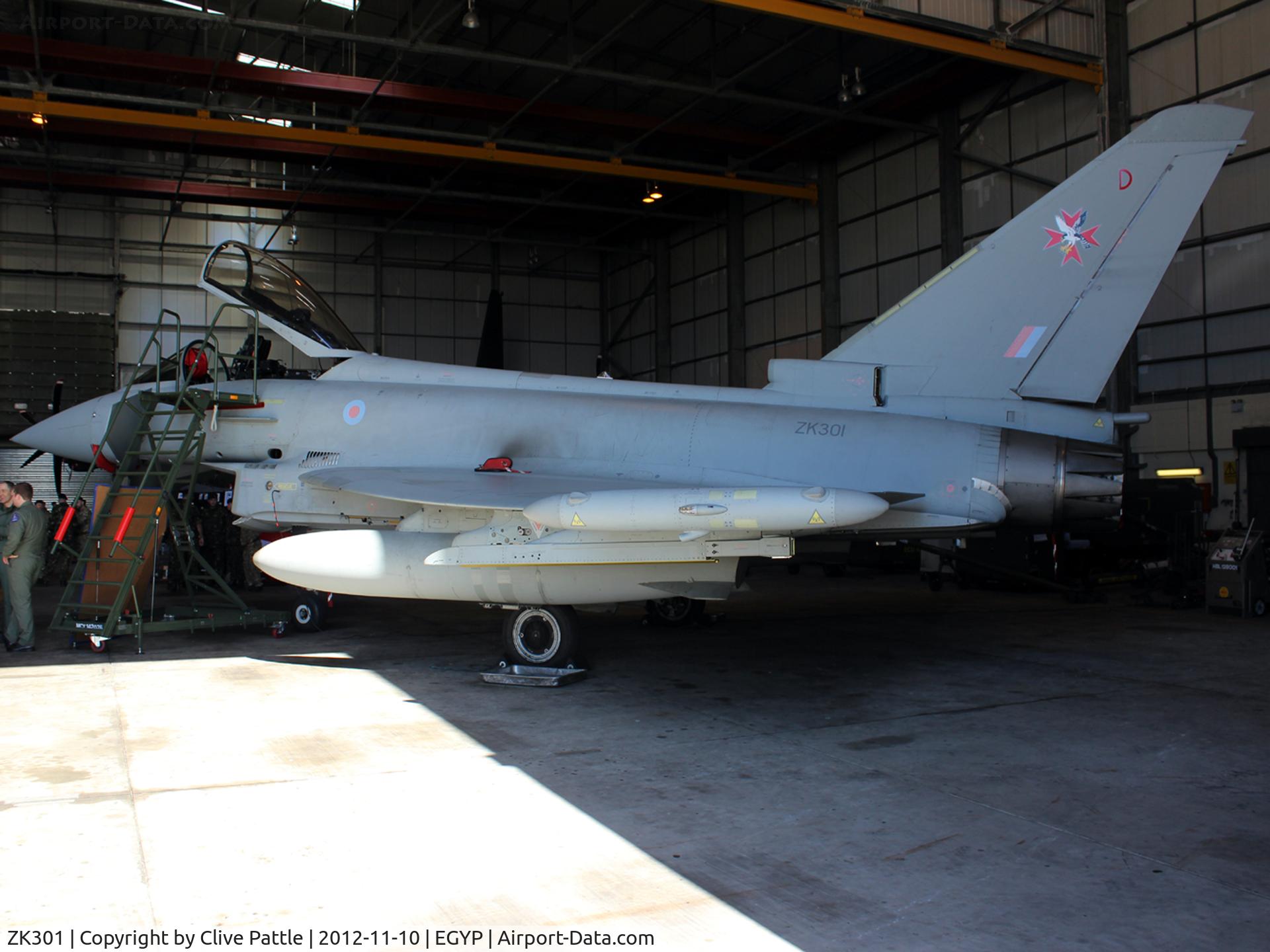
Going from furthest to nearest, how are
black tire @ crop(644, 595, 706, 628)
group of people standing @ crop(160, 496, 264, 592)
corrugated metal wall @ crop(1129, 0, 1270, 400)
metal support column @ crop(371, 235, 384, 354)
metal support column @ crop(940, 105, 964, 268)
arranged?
1. metal support column @ crop(371, 235, 384, 354)
2. metal support column @ crop(940, 105, 964, 268)
3. group of people standing @ crop(160, 496, 264, 592)
4. corrugated metal wall @ crop(1129, 0, 1270, 400)
5. black tire @ crop(644, 595, 706, 628)

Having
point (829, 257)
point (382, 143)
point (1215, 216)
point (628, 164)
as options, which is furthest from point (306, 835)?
point (628, 164)

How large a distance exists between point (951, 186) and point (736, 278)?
744cm

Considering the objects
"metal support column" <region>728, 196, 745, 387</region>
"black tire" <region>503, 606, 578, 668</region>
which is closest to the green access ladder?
"black tire" <region>503, 606, 578, 668</region>

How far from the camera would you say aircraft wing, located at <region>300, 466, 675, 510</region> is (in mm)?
7199

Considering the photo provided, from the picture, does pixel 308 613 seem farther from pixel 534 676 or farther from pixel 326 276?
pixel 326 276

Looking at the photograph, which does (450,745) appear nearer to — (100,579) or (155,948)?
(155,948)

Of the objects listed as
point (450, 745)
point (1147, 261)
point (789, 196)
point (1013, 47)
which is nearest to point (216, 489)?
point (450, 745)

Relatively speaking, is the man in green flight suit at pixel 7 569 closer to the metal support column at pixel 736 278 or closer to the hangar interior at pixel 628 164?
the hangar interior at pixel 628 164

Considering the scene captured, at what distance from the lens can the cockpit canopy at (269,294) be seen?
31.4 ft

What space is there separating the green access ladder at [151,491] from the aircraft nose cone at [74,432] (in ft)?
0.81

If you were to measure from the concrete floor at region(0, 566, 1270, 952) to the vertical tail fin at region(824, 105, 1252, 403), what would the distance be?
98.8 inches

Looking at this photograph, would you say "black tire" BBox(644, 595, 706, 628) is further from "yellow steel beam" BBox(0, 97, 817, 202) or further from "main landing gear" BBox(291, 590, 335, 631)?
"yellow steel beam" BBox(0, 97, 817, 202)

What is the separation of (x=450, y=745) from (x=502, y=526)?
86.8 inches

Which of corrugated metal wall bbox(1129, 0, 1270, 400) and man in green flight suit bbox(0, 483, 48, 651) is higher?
corrugated metal wall bbox(1129, 0, 1270, 400)
